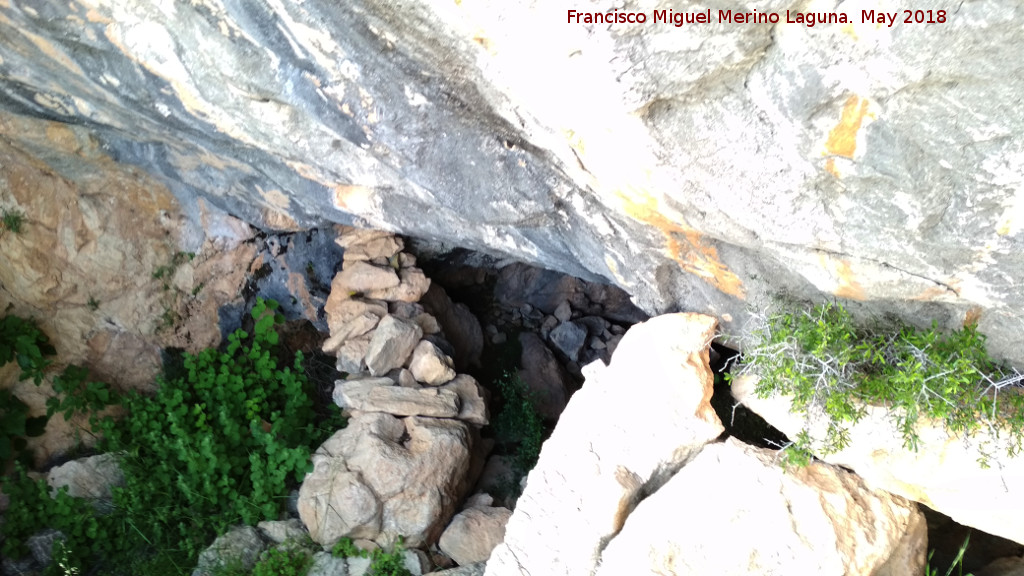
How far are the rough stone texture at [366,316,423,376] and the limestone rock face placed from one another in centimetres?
117

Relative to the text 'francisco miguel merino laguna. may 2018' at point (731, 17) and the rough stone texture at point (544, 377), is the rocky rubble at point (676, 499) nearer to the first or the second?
the text 'francisco miguel merino laguna. may 2018' at point (731, 17)

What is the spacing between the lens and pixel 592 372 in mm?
3436

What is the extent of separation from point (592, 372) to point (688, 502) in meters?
0.83

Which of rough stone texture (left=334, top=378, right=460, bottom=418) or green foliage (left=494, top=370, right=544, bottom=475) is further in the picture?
green foliage (left=494, top=370, right=544, bottom=475)

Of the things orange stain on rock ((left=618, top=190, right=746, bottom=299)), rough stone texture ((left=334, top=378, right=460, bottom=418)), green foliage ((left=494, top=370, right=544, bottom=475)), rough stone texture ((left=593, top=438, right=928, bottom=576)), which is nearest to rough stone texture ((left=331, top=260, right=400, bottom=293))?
rough stone texture ((left=334, top=378, right=460, bottom=418))

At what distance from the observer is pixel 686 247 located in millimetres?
3123

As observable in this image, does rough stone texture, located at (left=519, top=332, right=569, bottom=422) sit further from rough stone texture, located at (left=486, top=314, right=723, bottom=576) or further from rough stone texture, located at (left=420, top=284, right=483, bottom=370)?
rough stone texture, located at (left=486, top=314, right=723, bottom=576)

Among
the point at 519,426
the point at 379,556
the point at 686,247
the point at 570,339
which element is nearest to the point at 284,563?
the point at 379,556

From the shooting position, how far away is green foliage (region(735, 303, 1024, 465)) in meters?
2.43

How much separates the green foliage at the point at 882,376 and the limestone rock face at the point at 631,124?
5.6 inches

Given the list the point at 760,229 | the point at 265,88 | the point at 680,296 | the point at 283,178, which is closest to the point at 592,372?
the point at 680,296

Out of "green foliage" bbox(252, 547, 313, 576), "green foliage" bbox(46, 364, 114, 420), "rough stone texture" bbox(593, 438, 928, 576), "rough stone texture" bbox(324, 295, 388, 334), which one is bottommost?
"green foliage" bbox(252, 547, 313, 576)

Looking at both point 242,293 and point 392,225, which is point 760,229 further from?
point 242,293

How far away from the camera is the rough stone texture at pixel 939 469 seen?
253 centimetres
